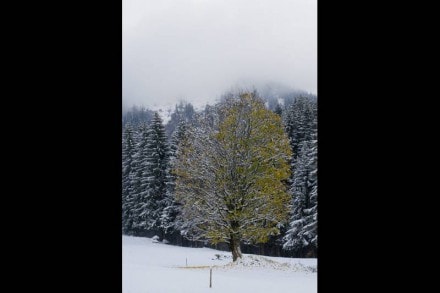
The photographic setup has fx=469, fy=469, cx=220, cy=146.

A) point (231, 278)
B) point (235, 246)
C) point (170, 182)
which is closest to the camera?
point (231, 278)

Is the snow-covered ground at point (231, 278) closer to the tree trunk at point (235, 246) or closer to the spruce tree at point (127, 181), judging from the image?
the tree trunk at point (235, 246)

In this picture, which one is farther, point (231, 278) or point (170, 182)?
point (170, 182)

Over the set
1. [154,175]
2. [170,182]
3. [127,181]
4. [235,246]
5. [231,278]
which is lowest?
[231,278]

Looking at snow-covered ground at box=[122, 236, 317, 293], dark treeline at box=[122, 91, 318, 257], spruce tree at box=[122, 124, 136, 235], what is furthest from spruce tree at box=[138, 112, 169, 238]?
snow-covered ground at box=[122, 236, 317, 293]

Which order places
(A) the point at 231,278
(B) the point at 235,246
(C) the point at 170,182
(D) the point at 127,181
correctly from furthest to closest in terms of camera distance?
(D) the point at 127,181
(C) the point at 170,182
(B) the point at 235,246
(A) the point at 231,278

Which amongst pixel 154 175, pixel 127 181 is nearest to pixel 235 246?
pixel 154 175

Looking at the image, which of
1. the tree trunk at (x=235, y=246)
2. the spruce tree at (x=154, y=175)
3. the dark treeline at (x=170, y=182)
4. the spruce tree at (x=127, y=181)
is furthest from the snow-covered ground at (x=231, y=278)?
the spruce tree at (x=127, y=181)

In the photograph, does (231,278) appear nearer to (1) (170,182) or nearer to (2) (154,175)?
(1) (170,182)
